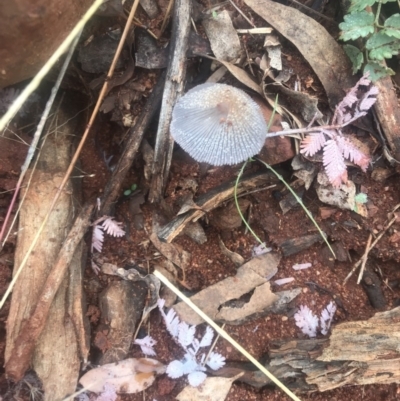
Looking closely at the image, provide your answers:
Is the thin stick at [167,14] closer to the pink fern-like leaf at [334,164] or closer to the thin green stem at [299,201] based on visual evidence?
the thin green stem at [299,201]

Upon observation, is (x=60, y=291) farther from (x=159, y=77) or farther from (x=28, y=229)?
(x=159, y=77)

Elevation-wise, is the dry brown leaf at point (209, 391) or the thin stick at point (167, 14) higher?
the thin stick at point (167, 14)

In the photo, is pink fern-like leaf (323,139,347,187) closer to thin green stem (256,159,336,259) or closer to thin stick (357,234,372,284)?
thin green stem (256,159,336,259)

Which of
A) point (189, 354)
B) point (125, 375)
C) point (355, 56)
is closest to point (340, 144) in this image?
point (355, 56)

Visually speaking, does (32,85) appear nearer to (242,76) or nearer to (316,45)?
(242,76)

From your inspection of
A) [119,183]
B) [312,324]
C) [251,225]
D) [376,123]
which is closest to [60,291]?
[119,183]

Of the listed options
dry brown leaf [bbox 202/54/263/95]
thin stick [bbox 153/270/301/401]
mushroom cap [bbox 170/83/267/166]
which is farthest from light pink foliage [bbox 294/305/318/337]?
dry brown leaf [bbox 202/54/263/95]

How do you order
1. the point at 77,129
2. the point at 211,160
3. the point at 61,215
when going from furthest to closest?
1. the point at 77,129
2. the point at 61,215
3. the point at 211,160

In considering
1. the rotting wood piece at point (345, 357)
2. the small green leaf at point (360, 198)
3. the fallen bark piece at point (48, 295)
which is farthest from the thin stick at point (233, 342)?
the small green leaf at point (360, 198)
